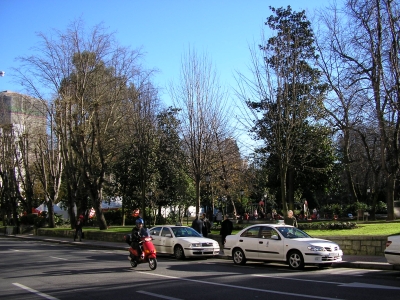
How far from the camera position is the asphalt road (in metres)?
9.78

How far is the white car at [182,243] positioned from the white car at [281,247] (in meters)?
1.62

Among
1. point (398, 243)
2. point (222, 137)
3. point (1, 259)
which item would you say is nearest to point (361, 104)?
point (222, 137)

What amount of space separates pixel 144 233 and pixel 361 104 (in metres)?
13.8

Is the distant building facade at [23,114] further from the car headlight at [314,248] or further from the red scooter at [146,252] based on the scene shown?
the car headlight at [314,248]

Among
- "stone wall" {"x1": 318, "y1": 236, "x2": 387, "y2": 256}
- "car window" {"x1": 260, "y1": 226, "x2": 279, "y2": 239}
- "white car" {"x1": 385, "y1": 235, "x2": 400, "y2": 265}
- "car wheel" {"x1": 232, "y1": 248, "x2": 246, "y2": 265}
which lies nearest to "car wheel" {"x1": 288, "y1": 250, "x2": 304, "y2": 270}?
"car window" {"x1": 260, "y1": 226, "x2": 279, "y2": 239}

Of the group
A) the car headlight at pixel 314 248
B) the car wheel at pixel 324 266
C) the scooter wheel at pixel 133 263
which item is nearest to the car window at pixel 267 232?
the car headlight at pixel 314 248

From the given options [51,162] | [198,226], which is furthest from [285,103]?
[51,162]

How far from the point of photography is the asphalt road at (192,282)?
9779mm

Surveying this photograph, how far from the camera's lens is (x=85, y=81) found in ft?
108

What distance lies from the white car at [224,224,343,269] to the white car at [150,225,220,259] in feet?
5.31

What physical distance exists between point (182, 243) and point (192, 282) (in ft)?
20.6

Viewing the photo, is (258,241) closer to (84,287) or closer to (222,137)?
(84,287)

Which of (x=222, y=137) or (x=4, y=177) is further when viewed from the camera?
(x=4, y=177)

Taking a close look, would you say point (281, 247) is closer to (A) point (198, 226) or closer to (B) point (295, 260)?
(B) point (295, 260)
